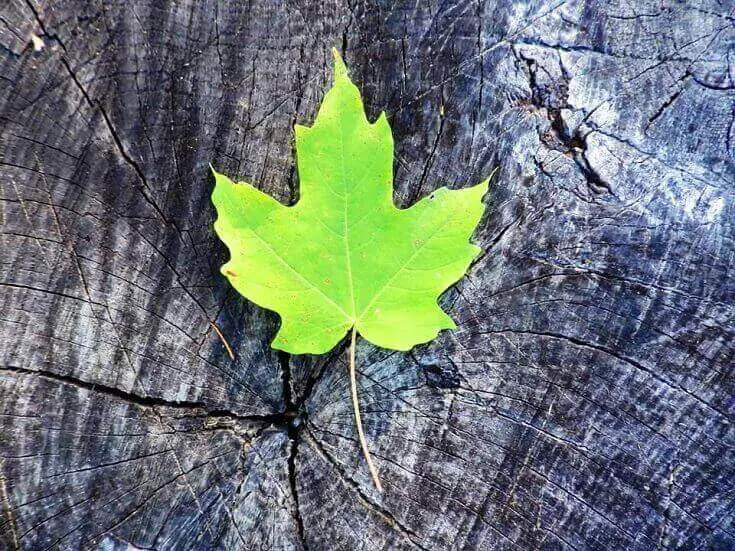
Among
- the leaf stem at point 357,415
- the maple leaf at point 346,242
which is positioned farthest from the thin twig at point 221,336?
the leaf stem at point 357,415

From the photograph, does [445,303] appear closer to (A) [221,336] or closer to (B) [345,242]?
(B) [345,242]

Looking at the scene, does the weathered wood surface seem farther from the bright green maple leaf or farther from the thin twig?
the bright green maple leaf

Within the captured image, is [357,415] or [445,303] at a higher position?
[445,303]

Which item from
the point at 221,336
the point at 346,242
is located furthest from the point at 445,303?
the point at 221,336

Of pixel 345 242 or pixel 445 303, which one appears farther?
pixel 445 303

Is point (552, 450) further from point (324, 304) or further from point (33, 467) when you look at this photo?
point (33, 467)

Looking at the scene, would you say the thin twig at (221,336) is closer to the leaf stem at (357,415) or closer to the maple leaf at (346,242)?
the maple leaf at (346,242)
